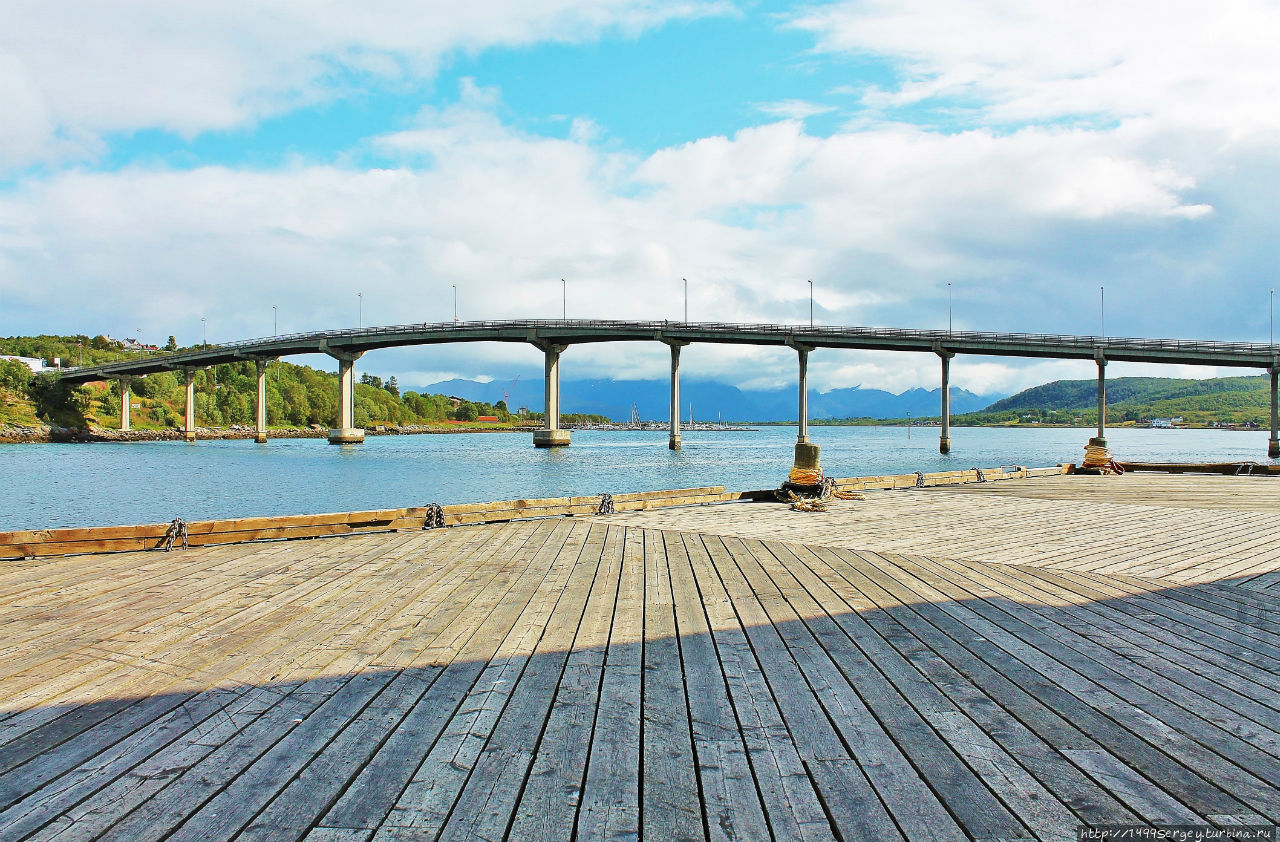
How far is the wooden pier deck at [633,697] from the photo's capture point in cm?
301

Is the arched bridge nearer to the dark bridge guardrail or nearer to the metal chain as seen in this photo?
the dark bridge guardrail

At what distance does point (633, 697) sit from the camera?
Answer: 13.9ft

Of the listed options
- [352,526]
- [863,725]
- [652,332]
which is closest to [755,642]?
[863,725]

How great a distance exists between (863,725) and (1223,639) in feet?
11.8

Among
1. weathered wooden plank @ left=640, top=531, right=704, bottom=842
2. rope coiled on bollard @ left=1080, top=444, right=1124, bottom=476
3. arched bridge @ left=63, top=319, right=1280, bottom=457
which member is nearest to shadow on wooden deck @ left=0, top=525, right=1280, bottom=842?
weathered wooden plank @ left=640, top=531, right=704, bottom=842

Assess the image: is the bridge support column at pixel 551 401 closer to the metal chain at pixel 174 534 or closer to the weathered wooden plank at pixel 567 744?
the metal chain at pixel 174 534

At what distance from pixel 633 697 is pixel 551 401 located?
91646 mm

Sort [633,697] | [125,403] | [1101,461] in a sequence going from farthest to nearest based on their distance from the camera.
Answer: [125,403] < [1101,461] < [633,697]

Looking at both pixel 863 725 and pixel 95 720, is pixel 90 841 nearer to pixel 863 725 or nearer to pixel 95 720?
pixel 95 720

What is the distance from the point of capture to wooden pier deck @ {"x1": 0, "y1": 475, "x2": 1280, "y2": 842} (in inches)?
118

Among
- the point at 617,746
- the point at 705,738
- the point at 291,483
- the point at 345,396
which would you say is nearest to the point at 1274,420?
the point at 291,483

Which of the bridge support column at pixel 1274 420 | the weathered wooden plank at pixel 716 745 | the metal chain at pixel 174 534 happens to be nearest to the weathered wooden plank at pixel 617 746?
the weathered wooden plank at pixel 716 745

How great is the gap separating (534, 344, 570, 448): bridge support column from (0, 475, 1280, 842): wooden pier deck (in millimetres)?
83254

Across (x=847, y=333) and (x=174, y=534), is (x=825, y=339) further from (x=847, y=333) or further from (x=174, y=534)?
(x=174, y=534)
